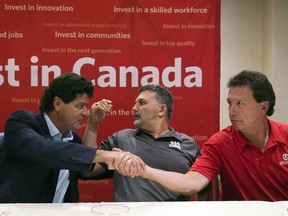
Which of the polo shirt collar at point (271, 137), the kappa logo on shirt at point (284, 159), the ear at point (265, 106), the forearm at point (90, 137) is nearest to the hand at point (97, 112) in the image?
the forearm at point (90, 137)

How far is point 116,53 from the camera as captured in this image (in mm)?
3414

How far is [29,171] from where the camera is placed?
2258 mm

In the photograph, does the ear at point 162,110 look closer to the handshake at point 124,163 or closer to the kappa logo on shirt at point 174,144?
the kappa logo on shirt at point 174,144

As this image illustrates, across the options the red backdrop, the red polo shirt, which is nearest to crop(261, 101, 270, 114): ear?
the red polo shirt

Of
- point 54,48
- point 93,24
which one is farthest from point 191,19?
point 54,48

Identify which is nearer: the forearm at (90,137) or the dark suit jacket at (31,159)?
the dark suit jacket at (31,159)

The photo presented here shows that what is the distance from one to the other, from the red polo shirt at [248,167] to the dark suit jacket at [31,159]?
861 millimetres

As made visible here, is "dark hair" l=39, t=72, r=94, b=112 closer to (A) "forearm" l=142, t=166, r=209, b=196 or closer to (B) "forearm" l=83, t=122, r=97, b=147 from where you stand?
(B) "forearm" l=83, t=122, r=97, b=147

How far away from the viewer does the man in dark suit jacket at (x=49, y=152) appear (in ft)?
6.64

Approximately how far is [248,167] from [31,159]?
1.33 m

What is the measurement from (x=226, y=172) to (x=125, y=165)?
0.73 m

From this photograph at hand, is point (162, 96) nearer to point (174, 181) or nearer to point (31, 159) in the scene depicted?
point (174, 181)

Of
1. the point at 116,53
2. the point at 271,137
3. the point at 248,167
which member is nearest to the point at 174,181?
the point at 248,167

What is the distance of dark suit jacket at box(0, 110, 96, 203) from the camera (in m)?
2.02
